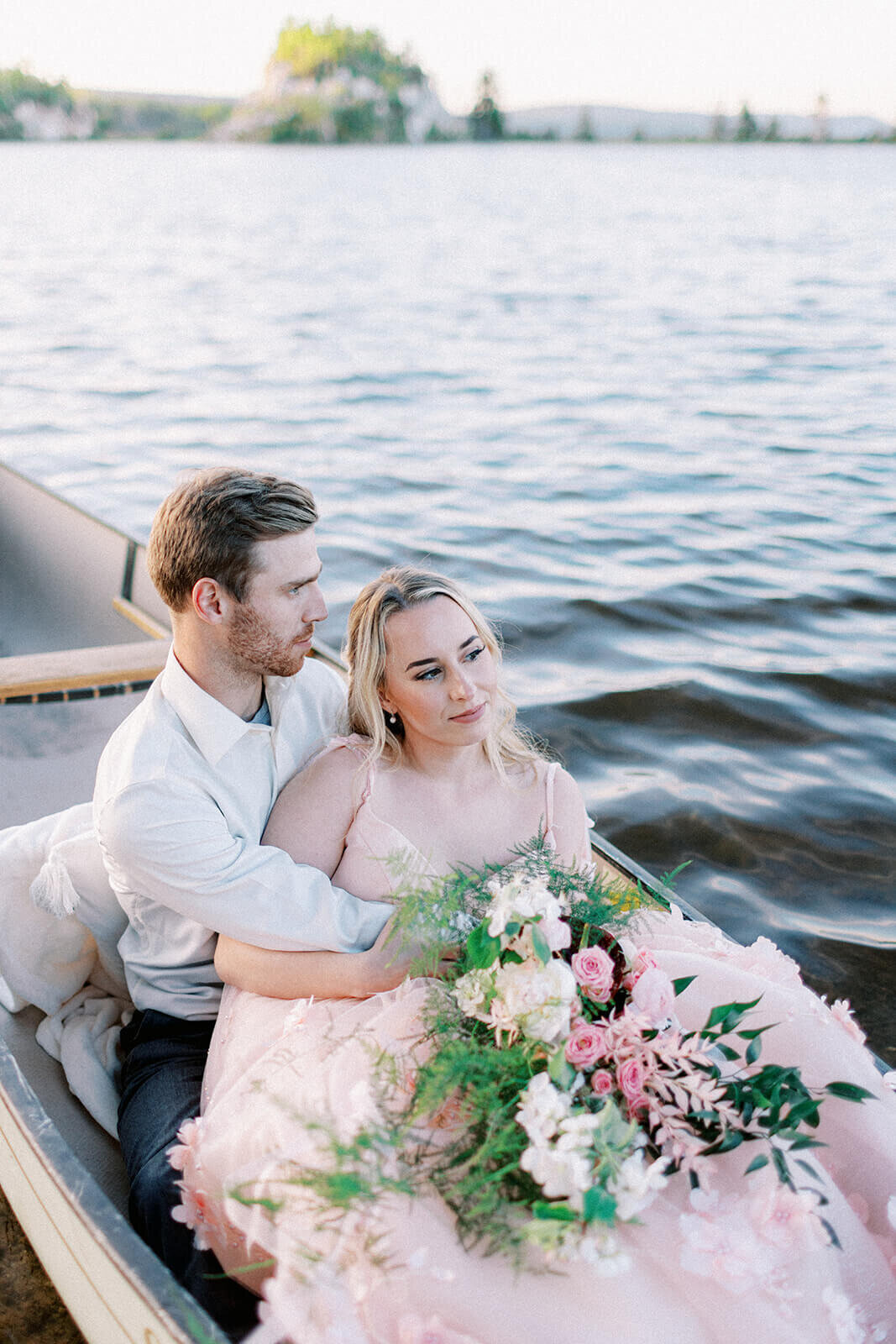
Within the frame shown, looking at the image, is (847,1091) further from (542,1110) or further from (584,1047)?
(542,1110)

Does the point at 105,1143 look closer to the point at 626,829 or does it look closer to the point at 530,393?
the point at 626,829

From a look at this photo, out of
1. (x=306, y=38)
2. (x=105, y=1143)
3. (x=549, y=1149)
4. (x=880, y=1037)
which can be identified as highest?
(x=306, y=38)

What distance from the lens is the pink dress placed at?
1.55 metres

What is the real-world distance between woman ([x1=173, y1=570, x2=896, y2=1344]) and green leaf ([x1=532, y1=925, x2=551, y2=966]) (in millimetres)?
323

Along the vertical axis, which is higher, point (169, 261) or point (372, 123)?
point (372, 123)

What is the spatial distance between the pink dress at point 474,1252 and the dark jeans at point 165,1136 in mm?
96

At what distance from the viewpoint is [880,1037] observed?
147 inches

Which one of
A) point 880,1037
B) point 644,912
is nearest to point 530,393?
point 880,1037

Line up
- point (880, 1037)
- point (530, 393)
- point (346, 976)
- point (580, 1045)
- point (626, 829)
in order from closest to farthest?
point (580, 1045) → point (346, 976) → point (880, 1037) → point (626, 829) → point (530, 393)

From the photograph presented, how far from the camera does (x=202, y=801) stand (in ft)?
7.14

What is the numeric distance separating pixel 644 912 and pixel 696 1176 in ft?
2.20

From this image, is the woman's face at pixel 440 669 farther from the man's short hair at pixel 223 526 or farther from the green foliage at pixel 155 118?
the green foliage at pixel 155 118

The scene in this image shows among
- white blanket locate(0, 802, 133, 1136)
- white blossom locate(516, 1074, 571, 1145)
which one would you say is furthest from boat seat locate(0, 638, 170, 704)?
white blossom locate(516, 1074, 571, 1145)

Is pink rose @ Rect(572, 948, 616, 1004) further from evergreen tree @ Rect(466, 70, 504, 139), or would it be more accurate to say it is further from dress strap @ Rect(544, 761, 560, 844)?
evergreen tree @ Rect(466, 70, 504, 139)
